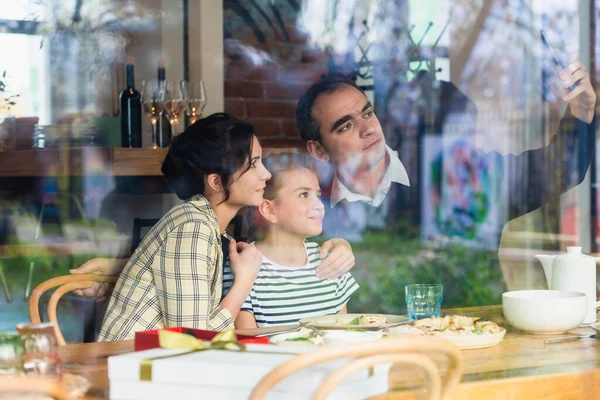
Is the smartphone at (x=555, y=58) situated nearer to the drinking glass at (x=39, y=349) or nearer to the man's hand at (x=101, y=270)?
the man's hand at (x=101, y=270)

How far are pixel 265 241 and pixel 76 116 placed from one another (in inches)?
23.2

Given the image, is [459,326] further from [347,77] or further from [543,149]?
[543,149]

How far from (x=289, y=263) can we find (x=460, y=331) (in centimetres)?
75

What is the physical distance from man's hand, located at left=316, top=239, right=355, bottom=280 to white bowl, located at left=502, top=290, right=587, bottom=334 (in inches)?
26.8

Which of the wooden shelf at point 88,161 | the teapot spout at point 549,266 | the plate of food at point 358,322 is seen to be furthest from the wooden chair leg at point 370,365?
the wooden shelf at point 88,161

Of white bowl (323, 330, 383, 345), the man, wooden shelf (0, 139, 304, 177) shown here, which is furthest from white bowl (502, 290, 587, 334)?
wooden shelf (0, 139, 304, 177)

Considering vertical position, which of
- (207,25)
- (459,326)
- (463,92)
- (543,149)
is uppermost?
(207,25)

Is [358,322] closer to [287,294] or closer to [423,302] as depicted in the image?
[423,302]

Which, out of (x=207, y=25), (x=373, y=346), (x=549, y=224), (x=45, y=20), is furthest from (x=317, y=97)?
(x=373, y=346)

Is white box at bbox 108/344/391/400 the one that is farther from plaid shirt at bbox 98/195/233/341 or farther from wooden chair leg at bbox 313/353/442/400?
plaid shirt at bbox 98/195/233/341

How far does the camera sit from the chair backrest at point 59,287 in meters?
1.70

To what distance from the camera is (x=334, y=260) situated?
2.18m

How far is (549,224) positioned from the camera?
3.05m

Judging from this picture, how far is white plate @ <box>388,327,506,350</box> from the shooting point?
4.42 feet
